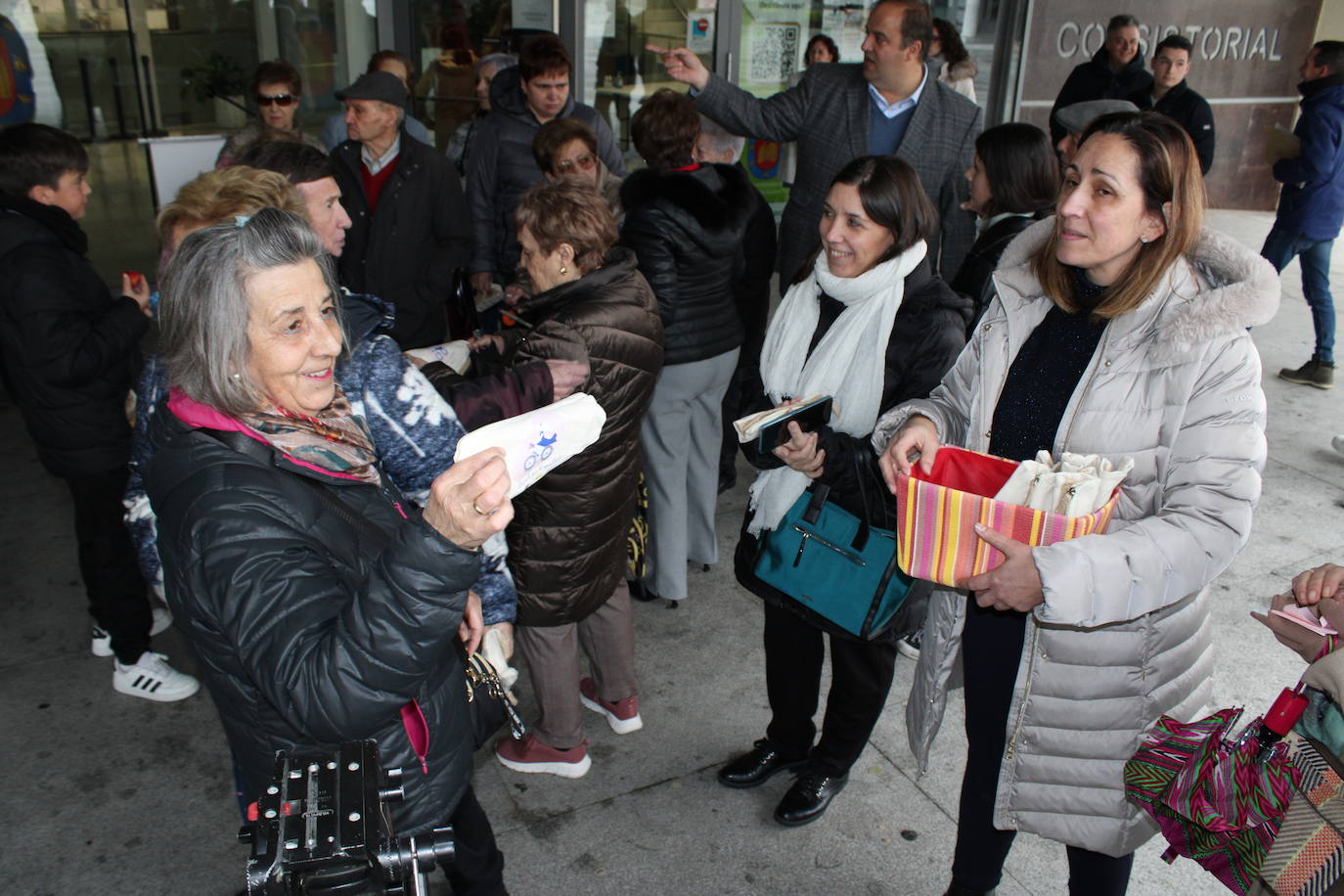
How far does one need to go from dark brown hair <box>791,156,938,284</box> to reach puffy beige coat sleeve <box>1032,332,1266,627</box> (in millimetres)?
1059

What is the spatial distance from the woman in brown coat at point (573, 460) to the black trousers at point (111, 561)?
1510mm

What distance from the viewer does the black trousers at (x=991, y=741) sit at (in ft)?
7.82

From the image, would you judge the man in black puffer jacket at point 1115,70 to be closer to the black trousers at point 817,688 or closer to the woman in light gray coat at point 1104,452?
the black trousers at point 817,688

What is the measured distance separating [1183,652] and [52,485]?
18.0 feet

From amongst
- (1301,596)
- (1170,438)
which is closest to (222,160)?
(1170,438)

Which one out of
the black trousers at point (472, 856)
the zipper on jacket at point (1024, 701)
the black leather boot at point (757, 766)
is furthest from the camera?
the black leather boot at point (757, 766)

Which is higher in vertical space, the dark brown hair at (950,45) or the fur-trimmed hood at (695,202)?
the dark brown hair at (950,45)

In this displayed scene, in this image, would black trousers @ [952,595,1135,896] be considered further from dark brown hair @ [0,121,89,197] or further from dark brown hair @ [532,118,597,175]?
dark brown hair @ [0,121,89,197]

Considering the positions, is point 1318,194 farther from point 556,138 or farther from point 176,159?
point 176,159

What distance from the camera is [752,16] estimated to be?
9.45m

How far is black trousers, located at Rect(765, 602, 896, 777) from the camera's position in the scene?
3.02 metres

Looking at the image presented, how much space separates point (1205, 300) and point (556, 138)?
309cm

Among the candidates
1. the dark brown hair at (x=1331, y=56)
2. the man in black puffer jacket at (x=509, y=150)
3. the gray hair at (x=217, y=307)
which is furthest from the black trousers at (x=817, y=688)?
the dark brown hair at (x=1331, y=56)

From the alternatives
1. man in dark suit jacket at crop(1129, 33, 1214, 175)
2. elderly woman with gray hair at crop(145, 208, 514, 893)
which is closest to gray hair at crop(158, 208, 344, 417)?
A: elderly woman with gray hair at crop(145, 208, 514, 893)
